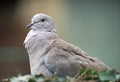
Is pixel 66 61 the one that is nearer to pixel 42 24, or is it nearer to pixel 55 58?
pixel 55 58

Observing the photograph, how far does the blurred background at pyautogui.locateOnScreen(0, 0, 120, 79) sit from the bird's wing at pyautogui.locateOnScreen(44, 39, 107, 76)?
8.19ft

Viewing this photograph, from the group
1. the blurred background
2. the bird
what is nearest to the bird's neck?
the bird

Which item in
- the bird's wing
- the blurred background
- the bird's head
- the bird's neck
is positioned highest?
the blurred background

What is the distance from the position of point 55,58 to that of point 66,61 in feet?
0.27

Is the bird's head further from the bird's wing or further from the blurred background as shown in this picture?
the blurred background

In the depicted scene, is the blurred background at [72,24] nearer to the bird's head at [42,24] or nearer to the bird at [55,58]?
the bird's head at [42,24]

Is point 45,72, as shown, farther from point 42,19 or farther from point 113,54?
point 113,54

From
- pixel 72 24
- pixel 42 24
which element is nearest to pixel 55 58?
pixel 42 24

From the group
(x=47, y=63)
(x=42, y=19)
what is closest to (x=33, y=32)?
(x=42, y=19)

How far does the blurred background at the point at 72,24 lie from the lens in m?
6.17

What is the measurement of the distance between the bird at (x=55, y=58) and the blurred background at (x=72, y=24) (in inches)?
92.4

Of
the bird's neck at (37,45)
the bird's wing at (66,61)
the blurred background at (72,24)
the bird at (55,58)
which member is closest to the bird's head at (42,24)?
the bird's neck at (37,45)

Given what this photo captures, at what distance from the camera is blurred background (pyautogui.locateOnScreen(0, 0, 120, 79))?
20.2ft

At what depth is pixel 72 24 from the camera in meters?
6.31
